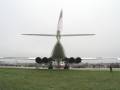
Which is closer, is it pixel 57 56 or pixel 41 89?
pixel 41 89

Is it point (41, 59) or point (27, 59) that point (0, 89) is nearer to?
point (41, 59)

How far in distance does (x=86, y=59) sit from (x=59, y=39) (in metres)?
11.4

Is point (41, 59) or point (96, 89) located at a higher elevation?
point (41, 59)

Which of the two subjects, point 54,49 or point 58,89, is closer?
point 58,89

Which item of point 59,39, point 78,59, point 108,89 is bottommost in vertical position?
point 108,89

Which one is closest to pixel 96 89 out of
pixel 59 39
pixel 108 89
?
pixel 108 89

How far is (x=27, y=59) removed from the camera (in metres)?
44.9

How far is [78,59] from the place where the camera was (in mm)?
36344

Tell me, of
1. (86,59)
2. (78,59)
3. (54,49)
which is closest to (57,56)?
(54,49)

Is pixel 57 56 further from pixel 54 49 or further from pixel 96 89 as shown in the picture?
pixel 96 89

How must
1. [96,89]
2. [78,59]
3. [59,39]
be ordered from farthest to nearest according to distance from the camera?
[78,59] < [59,39] < [96,89]

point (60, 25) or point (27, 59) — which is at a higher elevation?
point (60, 25)

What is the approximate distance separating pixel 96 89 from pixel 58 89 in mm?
1489

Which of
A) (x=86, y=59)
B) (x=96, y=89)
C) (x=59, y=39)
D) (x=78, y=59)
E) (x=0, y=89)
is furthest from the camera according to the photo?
(x=86, y=59)
